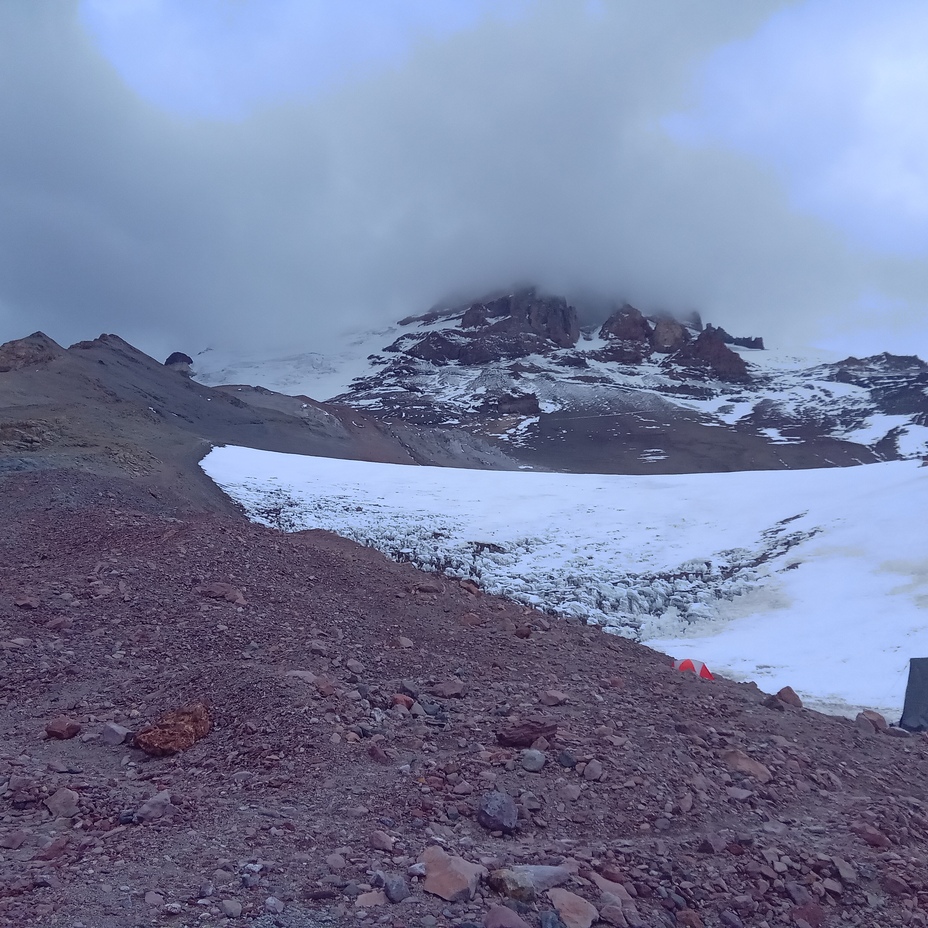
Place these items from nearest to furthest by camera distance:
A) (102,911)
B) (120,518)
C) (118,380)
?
1. (102,911)
2. (120,518)
3. (118,380)

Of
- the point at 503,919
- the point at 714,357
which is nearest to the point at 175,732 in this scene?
the point at 503,919

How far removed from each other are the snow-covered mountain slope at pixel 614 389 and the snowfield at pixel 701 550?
44.5 metres

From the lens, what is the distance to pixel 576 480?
22.3 m

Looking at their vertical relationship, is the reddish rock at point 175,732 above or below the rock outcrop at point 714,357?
below

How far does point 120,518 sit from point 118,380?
3994 cm

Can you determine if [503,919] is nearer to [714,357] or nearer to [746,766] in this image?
→ [746,766]

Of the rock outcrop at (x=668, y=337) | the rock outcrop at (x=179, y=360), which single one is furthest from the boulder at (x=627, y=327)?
the rock outcrop at (x=179, y=360)

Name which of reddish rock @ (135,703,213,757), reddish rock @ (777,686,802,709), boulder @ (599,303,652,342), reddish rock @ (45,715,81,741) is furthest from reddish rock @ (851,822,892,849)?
boulder @ (599,303,652,342)

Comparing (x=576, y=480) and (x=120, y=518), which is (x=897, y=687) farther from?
(x=576, y=480)

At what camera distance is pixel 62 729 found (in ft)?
15.5

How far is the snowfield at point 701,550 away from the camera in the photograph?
987 cm

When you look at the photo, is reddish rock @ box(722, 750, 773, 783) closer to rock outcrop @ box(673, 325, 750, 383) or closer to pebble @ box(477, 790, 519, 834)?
pebble @ box(477, 790, 519, 834)

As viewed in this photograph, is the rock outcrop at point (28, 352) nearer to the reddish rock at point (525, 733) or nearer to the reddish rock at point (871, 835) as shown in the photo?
the reddish rock at point (525, 733)

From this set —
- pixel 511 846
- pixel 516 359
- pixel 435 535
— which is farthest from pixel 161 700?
pixel 516 359
